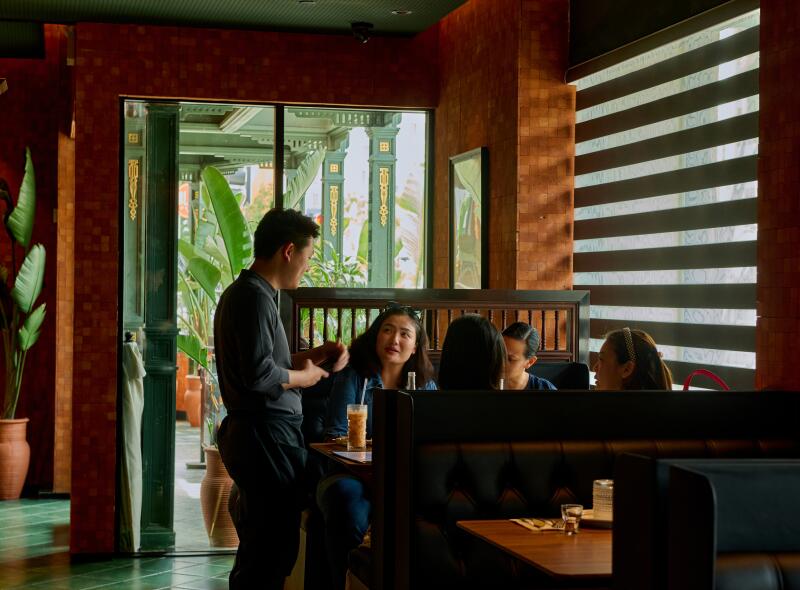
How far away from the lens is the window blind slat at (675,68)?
421 cm

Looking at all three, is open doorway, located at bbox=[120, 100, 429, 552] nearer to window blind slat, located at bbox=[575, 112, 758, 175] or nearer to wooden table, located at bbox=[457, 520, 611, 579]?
window blind slat, located at bbox=[575, 112, 758, 175]

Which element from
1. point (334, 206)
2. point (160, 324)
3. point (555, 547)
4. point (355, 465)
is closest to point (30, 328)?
point (160, 324)

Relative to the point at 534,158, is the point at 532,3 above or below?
above

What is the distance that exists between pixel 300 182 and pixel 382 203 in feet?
1.68

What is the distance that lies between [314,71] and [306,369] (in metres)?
3.00

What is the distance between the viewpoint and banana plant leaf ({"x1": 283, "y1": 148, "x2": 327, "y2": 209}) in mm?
6707

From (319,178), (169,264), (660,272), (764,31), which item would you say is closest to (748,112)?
(764,31)

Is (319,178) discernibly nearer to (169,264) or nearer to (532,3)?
(169,264)

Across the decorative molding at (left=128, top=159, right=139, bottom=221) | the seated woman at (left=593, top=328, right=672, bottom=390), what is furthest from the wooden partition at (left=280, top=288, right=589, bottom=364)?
the decorative molding at (left=128, top=159, right=139, bottom=221)

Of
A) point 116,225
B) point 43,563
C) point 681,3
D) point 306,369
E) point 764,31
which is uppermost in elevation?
point 681,3

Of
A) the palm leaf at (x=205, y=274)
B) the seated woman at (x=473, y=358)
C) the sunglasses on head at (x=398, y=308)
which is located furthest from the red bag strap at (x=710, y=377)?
the palm leaf at (x=205, y=274)

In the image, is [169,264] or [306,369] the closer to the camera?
[306,369]

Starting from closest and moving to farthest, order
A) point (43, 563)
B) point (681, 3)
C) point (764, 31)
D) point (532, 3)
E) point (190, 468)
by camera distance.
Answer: point (764, 31) → point (681, 3) → point (532, 3) → point (43, 563) → point (190, 468)

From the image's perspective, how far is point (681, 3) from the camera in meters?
4.50
